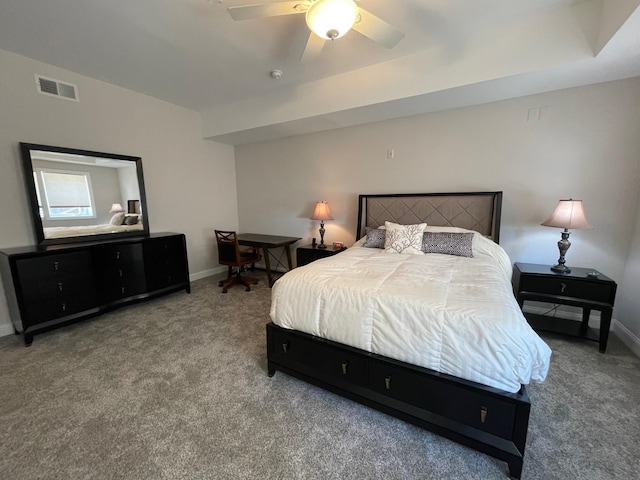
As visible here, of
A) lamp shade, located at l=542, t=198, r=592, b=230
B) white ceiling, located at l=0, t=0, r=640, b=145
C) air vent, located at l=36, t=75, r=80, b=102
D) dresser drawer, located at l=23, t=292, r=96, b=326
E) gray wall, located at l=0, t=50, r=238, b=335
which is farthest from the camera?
air vent, located at l=36, t=75, r=80, b=102

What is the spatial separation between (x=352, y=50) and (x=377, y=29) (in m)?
0.88

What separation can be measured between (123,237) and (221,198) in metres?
1.78

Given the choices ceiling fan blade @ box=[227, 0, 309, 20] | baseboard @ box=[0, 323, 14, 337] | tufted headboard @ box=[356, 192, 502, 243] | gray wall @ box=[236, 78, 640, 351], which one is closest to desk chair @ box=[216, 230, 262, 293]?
gray wall @ box=[236, 78, 640, 351]

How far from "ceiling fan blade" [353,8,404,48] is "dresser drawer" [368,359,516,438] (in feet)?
7.11

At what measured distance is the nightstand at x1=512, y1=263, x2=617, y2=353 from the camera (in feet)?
7.34

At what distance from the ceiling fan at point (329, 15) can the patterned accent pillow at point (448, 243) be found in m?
1.85

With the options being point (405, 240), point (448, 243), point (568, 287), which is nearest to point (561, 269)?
point (568, 287)

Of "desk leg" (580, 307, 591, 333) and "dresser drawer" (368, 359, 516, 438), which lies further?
"desk leg" (580, 307, 591, 333)

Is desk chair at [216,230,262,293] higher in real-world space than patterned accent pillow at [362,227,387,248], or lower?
lower

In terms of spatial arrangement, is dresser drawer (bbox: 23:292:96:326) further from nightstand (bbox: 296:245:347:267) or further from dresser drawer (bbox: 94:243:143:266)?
nightstand (bbox: 296:245:347:267)

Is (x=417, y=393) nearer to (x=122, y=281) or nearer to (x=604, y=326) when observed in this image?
(x=604, y=326)

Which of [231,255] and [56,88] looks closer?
[56,88]

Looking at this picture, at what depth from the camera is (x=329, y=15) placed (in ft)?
4.97

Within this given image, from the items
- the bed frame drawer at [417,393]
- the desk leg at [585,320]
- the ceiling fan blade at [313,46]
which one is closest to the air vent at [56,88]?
the ceiling fan blade at [313,46]
